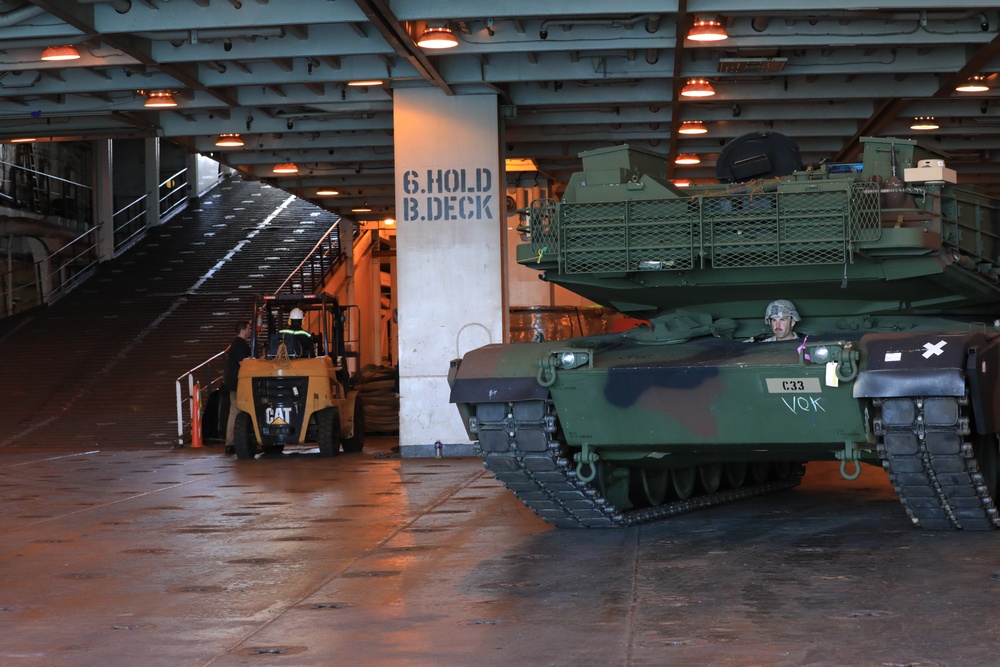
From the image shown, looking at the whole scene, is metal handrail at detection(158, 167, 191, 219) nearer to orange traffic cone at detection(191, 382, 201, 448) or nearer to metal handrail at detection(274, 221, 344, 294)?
metal handrail at detection(274, 221, 344, 294)

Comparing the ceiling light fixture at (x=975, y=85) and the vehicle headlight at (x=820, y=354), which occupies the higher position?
the ceiling light fixture at (x=975, y=85)

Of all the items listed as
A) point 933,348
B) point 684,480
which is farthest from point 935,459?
point 684,480

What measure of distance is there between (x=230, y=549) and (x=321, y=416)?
809 cm

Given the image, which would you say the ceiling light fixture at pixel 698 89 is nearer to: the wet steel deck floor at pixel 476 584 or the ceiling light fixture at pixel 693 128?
the ceiling light fixture at pixel 693 128

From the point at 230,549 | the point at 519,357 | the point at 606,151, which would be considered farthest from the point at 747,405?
the point at 230,549

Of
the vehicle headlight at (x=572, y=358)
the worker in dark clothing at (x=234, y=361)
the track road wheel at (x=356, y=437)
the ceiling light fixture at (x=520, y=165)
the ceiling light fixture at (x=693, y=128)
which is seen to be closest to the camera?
the vehicle headlight at (x=572, y=358)

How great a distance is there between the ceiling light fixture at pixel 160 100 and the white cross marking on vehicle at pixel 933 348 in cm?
1230

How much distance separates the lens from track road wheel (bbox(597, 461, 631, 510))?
9.59m

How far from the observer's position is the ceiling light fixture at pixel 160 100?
1741 cm

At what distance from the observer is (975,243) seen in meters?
9.39

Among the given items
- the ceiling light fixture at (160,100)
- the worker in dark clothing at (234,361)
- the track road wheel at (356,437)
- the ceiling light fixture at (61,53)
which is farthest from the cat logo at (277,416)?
the ceiling light fixture at (61,53)

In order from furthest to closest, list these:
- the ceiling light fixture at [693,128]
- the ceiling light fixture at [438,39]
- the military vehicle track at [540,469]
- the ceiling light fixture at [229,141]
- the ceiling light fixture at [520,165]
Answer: the ceiling light fixture at [520,165], the ceiling light fixture at [229,141], the ceiling light fixture at [693,128], the ceiling light fixture at [438,39], the military vehicle track at [540,469]

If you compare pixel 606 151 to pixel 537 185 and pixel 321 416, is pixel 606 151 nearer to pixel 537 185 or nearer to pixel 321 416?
pixel 321 416

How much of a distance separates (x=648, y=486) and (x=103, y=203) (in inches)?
1002
